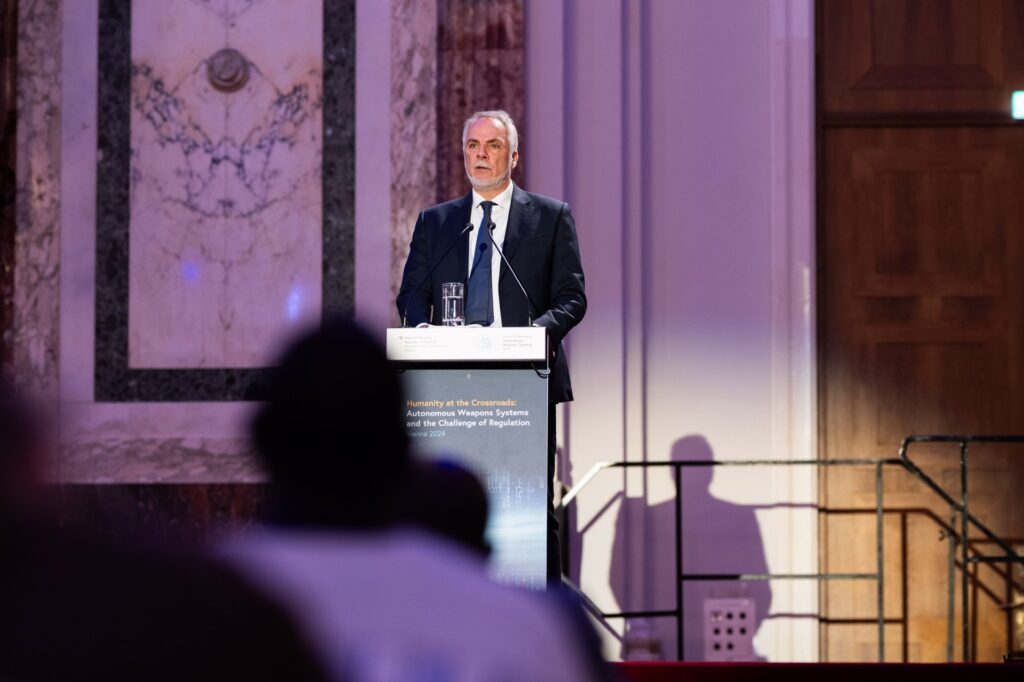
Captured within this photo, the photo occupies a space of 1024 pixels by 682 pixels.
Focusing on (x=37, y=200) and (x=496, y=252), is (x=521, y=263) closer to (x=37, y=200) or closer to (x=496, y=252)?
(x=496, y=252)

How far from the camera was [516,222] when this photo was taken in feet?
11.9

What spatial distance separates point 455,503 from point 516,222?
50.5 inches

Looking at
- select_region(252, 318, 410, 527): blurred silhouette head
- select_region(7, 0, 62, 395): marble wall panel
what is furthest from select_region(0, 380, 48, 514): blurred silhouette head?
select_region(7, 0, 62, 395): marble wall panel

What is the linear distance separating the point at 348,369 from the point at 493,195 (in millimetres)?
2535

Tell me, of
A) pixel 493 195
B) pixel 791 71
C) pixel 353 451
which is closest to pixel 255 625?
pixel 353 451

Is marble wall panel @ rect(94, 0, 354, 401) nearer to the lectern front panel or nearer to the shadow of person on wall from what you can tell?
the shadow of person on wall

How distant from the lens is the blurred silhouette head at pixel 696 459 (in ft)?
17.0

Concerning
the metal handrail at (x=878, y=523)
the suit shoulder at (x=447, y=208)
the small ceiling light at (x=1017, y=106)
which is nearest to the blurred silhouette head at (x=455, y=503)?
the suit shoulder at (x=447, y=208)

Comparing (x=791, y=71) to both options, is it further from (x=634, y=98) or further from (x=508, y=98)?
(x=508, y=98)

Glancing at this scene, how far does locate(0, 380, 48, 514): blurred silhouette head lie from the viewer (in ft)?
2.78

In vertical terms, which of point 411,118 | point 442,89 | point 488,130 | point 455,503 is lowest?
point 455,503

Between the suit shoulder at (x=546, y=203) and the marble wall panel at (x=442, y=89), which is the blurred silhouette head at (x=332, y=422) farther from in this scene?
the marble wall panel at (x=442, y=89)

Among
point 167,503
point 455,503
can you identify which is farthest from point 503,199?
point 167,503

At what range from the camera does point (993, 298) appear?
532 centimetres
